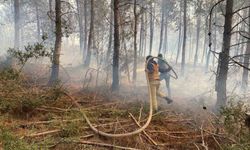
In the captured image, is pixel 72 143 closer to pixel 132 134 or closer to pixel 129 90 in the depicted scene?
pixel 132 134

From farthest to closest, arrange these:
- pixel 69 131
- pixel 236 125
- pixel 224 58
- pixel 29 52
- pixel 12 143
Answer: pixel 224 58
pixel 29 52
pixel 236 125
pixel 69 131
pixel 12 143

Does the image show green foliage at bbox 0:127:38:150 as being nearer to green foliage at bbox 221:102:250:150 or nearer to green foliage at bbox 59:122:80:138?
green foliage at bbox 59:122:80:138

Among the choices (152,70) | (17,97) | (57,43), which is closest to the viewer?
(17,97)

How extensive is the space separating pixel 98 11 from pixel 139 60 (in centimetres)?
672

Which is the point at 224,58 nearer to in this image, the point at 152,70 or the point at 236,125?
the point at 152,70

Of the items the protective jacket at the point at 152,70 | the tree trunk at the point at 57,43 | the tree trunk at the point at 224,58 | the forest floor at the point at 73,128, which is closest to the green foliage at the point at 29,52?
the forest floor at the point at 73,128

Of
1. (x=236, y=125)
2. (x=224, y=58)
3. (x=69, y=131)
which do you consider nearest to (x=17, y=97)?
(x=69, y=131)

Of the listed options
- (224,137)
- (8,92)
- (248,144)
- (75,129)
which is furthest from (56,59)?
(248,144)

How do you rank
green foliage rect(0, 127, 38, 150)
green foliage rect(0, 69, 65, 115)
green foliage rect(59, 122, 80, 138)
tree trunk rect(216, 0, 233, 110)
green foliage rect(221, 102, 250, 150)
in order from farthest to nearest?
tree trunk rect(216, 0, 233, 110) → green foliage rect(0, 69, 65, 115) → green foliage rect(59, 122, 80, 138) → green foliage rect(221, 102, 250, 150) → green foliage rect(0, 127, 38, 150)

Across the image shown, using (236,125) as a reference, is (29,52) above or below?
above

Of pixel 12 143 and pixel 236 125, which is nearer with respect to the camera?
pixel 12 143

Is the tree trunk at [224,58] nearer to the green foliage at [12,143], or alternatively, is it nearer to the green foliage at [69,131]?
the green foliage at [69,131]

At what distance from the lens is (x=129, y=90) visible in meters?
17.5

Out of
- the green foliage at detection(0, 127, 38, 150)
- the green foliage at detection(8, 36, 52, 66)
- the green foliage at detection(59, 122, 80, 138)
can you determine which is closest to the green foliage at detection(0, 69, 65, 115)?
the green foliage at detection(8, 36, 52, 66)
